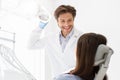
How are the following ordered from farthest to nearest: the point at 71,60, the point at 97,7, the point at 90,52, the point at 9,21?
1. the point at 97,7
2. the point at 9,21
3. the point at 71,60
4. the point at 90,52

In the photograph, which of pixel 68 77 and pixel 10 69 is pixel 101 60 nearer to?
pixel 68 77

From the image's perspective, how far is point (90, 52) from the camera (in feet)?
4.08

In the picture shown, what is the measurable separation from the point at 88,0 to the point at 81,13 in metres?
0.15

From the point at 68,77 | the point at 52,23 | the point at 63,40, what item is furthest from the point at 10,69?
the point at 52,23

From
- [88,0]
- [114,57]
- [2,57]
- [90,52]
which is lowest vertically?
[114,57]

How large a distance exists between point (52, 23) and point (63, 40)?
35.2 inches

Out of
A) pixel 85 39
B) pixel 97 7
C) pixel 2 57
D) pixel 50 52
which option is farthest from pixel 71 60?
pixel 97 7

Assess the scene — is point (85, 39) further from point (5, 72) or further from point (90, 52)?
point (5, 72)

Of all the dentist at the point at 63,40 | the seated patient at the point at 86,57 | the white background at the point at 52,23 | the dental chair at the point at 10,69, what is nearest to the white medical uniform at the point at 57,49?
the dentist at the point at 63,40

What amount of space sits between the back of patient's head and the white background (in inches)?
41.7

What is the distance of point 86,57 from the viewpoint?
1239 mm

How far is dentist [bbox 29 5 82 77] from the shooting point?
1.98m

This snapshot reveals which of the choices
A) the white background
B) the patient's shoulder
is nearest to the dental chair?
the patient's shoulder

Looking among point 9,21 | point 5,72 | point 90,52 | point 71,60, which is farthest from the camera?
point 9,21
